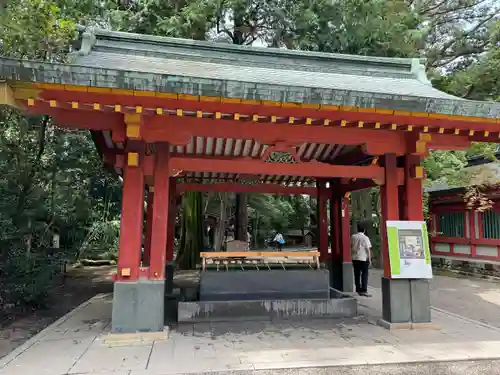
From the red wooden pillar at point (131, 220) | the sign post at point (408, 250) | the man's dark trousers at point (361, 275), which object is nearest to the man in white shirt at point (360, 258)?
the man's dark trousers at point (361, 275)

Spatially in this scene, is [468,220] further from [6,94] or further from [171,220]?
[6,94]

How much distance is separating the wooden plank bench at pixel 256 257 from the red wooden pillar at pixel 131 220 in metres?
1.61

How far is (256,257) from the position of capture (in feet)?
23.6

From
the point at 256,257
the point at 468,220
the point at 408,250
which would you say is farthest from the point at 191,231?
the point at 408,250

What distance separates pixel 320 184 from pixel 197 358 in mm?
5753

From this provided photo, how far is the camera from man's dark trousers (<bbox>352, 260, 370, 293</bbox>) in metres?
8.77

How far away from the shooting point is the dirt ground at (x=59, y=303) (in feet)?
21.4

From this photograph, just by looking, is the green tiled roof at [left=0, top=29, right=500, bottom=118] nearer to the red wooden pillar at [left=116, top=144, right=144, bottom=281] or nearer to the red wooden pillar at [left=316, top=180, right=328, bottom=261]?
the red wooden pillar at [left=116, top=144, right=144, bottom=281]

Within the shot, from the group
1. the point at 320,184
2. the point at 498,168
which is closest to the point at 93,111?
the point at 320,184

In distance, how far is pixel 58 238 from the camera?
16.1m

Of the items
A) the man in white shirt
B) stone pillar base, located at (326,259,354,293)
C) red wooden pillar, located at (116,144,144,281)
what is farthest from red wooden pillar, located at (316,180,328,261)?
red wooden pillar, located at (116,144,144,281)

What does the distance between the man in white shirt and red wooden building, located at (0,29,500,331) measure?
8.14ft

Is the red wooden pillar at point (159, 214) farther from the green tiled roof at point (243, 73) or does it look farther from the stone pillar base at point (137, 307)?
the green tiled roof at point (243, 73)

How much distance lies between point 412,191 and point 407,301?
1.75 m
